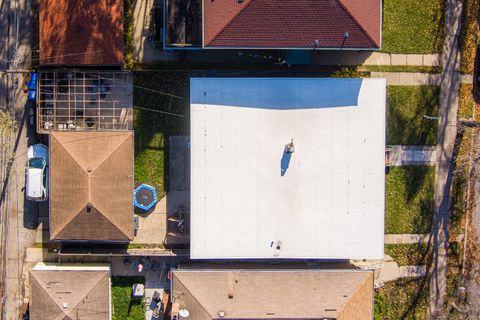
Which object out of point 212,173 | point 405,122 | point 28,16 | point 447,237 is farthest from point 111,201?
point 447,237

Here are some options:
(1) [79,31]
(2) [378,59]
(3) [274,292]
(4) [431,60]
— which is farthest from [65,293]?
(4) [431,60]

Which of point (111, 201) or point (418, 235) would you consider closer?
point (111, 201)

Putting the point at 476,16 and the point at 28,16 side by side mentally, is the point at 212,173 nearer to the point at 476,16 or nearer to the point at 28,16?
the point at 28,16

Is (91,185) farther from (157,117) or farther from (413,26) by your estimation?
(413,26)

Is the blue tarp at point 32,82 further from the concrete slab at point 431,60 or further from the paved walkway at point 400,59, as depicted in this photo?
the concrete slab at point 431,60

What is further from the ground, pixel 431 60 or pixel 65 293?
pixel 431 60

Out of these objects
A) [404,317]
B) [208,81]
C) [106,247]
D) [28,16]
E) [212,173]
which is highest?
[28,16]
